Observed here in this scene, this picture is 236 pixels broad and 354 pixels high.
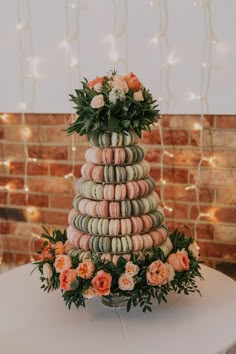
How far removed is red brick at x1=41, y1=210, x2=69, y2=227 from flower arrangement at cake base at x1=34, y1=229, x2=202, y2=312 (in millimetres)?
771

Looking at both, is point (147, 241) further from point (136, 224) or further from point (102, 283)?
point (102, 283)

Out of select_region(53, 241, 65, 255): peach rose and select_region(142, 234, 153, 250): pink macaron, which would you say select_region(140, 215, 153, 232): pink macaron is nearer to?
select_region(142, 234, 153, 250): pink macaron

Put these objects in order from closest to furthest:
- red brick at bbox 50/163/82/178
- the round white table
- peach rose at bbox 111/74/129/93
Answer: the round white table
peach rose at bbox 111/74/129/93
red brick at bbox 50/163/82/178

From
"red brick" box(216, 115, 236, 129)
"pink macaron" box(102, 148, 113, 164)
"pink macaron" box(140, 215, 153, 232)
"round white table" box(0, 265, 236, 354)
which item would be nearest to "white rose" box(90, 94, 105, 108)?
"pink macaron" box(102, 148, 113, 164)

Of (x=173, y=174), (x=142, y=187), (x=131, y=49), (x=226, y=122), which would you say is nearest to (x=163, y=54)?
(x=131, y=49)

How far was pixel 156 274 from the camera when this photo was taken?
3.91ft

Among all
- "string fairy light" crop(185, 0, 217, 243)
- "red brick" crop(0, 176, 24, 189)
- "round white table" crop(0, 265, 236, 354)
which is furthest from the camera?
"red brick" crop(0, 176, 24, 189)

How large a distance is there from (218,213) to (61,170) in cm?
71

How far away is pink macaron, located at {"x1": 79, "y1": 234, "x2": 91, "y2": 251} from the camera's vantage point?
4.17 ft

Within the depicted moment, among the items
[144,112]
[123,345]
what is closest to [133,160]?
[144,112]

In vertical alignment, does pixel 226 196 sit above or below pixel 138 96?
below

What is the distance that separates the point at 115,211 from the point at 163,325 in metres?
0.33

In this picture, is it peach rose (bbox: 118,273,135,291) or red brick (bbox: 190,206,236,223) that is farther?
red brick (bbox: 190,206,236,223)

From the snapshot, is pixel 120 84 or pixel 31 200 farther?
pixel 31 200
